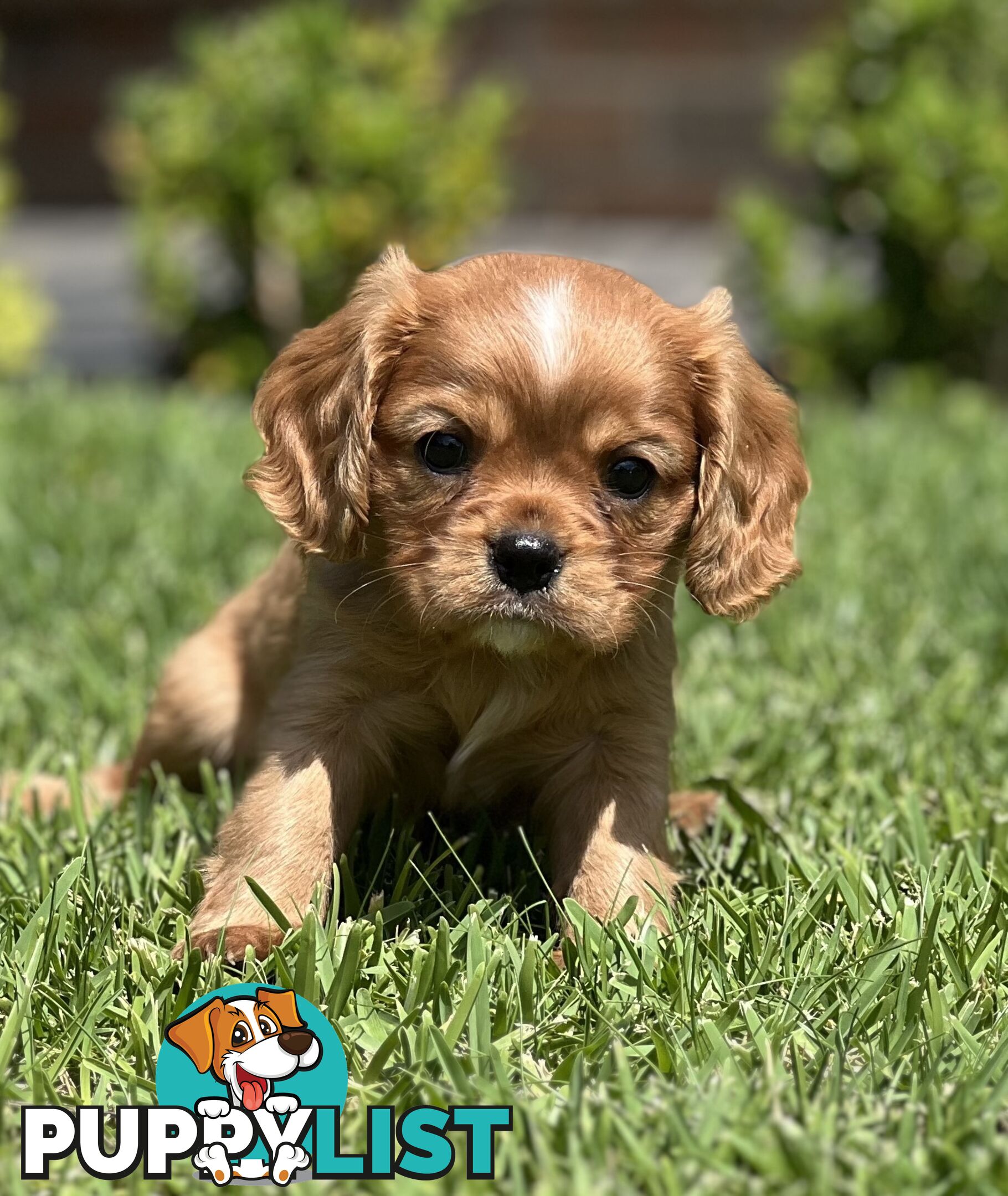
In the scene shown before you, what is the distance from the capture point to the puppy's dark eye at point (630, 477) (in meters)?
2.76

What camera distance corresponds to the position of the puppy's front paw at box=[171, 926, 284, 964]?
262 centimetres

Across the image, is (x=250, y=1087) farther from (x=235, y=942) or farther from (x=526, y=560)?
(x=526, y=560)

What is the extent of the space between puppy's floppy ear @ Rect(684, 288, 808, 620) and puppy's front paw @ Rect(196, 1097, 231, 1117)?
51.4 inches

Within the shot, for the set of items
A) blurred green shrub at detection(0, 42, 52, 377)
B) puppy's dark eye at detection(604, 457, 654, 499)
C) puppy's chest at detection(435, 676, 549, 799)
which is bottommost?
blurred green shrub at detection(0, 42, 52, 377)

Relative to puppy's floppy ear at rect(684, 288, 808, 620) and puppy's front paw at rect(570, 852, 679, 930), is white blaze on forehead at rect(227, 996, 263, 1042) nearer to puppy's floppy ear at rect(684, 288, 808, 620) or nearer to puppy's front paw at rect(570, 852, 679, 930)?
puppy's front paw at rect(570, 852, 679, 930)

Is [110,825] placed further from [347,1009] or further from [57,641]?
[57,641]

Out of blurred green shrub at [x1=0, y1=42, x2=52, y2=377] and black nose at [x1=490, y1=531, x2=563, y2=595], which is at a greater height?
black nose at [x1=490, y1=531, x2=563, y2=595]

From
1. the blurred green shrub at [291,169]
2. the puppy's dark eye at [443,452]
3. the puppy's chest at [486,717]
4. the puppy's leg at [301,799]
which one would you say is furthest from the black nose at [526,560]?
the blurred green shrub at [291,169]

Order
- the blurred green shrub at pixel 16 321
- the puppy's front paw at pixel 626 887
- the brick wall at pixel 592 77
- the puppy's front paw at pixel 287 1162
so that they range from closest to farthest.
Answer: the puppy's front paw at pixel 287 1162, the puppy's front paw at pixel 626 887, the blurred green shrub at pixel 16 321, the brick wall at pixel 592 77

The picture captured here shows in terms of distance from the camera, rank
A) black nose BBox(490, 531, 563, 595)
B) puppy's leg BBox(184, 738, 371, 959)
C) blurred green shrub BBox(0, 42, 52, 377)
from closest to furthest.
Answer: black nose BBox(490, 531, 563, 595)
puppy's leg BBox(184, 738, 371, 959)
blurred green shrub BBox(0, 42, 52, 377)

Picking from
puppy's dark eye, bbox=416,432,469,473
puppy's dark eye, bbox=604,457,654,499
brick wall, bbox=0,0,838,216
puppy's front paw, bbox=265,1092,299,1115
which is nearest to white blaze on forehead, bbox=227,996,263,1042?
puppy's front paw, bbox=265,1092,299,1115

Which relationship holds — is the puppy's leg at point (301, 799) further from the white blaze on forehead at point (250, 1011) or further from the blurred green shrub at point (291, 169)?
the blurred green shrub at point (291, 169)

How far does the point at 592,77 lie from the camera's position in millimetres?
12414

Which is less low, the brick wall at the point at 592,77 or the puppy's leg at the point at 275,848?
the brick wall at the point at 592,77
